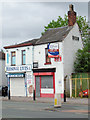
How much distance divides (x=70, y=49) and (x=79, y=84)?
233 inches

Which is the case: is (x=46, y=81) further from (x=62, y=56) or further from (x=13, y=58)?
(x=13, y=58)

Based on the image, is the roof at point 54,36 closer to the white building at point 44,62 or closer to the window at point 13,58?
the white building at point 44,62

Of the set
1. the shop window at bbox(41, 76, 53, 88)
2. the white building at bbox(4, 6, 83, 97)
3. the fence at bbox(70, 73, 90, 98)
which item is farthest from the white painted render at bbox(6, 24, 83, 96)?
the fence at bbox(70, 73, 90, 98)

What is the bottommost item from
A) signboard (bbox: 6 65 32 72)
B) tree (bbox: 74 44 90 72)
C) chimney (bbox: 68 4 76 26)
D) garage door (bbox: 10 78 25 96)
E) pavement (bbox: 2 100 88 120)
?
pavement (bbox: 2 100 88 120)

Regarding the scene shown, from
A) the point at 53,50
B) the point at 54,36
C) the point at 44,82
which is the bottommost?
the point at 44,82

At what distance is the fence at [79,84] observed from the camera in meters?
30.1

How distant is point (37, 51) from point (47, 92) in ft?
17.7

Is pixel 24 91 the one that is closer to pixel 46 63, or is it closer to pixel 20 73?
pixel 20 73

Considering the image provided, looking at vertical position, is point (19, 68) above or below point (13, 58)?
below

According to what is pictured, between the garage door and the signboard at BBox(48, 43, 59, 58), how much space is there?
7420 mm

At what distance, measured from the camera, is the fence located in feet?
98.9

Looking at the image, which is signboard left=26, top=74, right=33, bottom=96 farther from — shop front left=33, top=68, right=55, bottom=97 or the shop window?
the shop window

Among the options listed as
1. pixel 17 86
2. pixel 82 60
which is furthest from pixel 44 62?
pixel 17 86

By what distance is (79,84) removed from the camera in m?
30.7
